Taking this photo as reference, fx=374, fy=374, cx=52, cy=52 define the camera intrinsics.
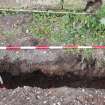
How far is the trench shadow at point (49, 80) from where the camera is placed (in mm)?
6445

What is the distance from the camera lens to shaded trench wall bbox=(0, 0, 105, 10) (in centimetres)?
731

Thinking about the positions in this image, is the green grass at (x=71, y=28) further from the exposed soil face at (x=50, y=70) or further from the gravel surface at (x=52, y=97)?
the gravel surface at (x=52, y=97)

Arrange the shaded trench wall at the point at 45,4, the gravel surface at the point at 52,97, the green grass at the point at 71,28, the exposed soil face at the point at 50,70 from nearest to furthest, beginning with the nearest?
1. the gravel surface at the point at 52,97
2. the exposed soil face at the point at 50,70
3. the green grass at the point at 71,28
4. the shaded trench wall at the point at 45,4

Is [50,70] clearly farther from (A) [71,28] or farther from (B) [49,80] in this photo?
(A) [71,28]

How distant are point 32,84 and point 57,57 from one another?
2.08 feet

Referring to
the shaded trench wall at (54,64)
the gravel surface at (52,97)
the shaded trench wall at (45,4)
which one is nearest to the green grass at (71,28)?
the shaded trench wall at (45,4)

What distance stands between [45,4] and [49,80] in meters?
1.67

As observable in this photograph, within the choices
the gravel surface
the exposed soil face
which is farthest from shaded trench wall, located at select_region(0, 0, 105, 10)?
the gravel surface

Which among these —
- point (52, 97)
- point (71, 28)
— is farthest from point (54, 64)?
point (52, 97)

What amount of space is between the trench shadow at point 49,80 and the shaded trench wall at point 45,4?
153cm

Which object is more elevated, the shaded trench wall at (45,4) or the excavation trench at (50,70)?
the shaded trench wall at (45,4)

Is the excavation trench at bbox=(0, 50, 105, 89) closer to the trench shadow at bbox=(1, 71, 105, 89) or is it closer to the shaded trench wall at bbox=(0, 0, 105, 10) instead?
the trench shadow at bbox=(1, 71, 105, 89)

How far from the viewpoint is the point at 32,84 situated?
21.2 feet

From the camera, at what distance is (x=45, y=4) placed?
7348mm
